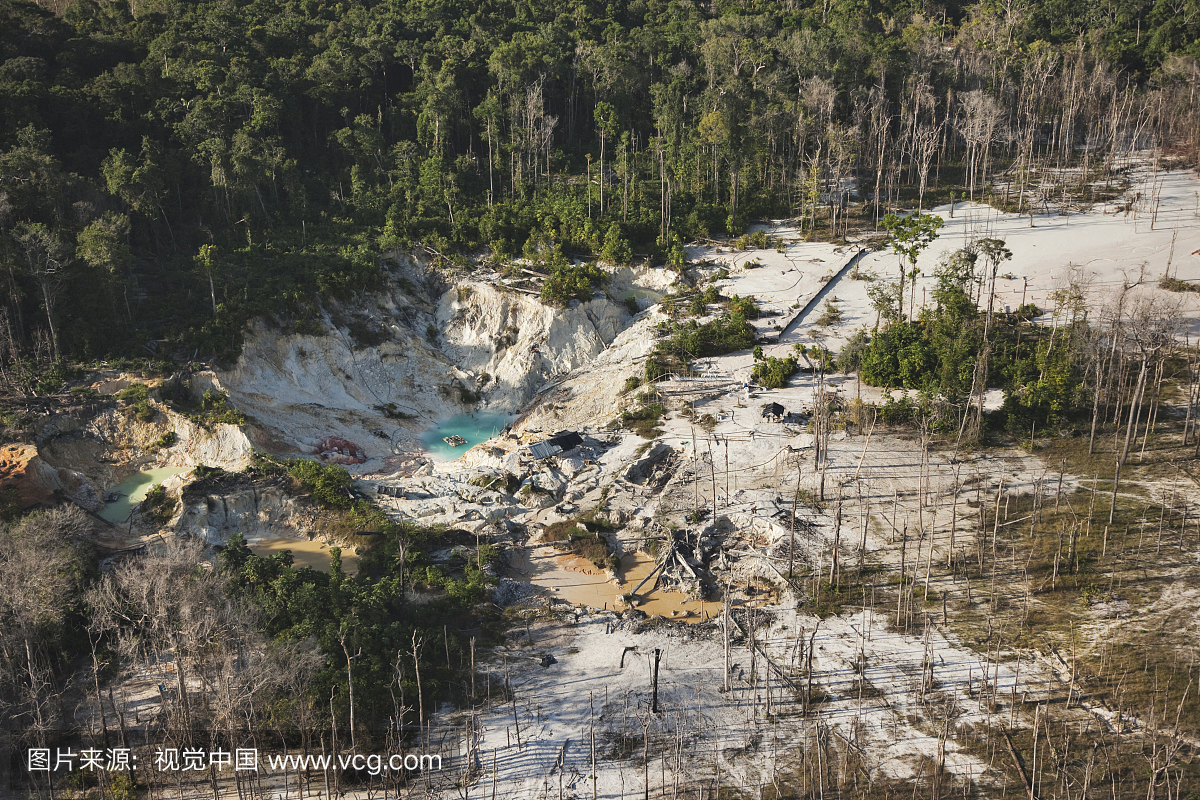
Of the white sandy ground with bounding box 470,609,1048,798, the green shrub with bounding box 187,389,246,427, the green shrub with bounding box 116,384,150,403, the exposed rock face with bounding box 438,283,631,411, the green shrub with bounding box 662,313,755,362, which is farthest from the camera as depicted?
the exposed rock face with bounding box 438,283,631,411

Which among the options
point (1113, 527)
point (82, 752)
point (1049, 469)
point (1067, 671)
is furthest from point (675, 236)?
point (82, 752)

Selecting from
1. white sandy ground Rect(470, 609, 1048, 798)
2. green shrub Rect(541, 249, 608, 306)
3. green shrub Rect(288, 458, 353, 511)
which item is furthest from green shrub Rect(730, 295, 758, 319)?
green shrub Rect(288, 458, 353, 511)

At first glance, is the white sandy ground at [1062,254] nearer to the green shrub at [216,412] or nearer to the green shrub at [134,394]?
the green shrub at [216,412]

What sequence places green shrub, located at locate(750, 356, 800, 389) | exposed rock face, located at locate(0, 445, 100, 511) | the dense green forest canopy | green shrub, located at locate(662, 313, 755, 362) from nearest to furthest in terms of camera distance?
exposed rock face, located at locate(0, 445, 100, 511), green shrub, located at locate(750, 356, 800, 389), green shrub, located at locate(662, 313, 755, 362), the dense green forest canopy

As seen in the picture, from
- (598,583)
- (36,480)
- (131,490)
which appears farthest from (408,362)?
(598,583)

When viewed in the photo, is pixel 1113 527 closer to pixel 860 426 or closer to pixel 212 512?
pixel 860 426

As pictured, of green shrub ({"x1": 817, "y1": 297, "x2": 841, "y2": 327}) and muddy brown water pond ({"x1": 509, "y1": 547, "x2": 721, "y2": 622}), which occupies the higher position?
green shrub ({"x1": 817, "y1": 297, "x2": 841, "y2": 327})

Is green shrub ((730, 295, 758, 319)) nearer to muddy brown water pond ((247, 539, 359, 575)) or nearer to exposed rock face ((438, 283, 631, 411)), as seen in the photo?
exposed rock face ((438, 283, 631, 411))
